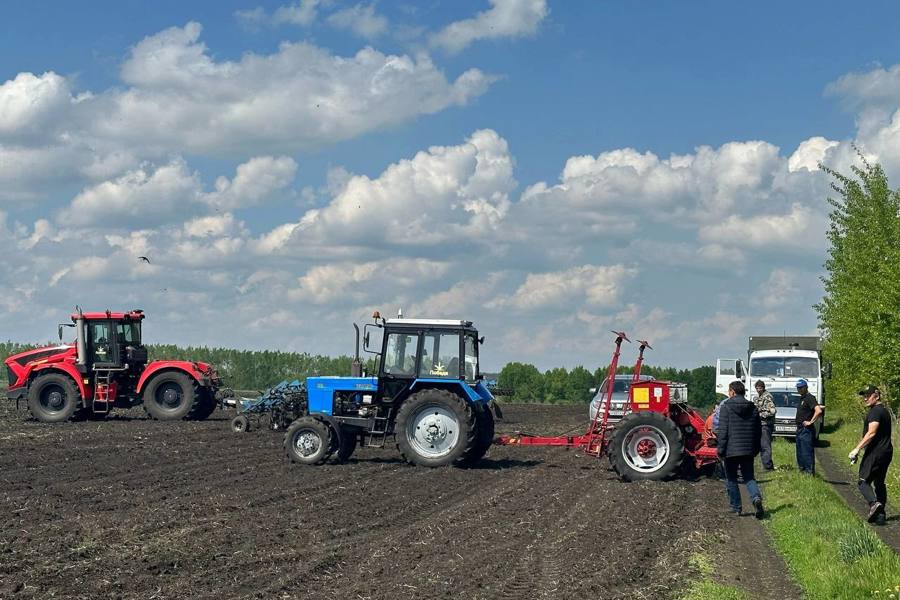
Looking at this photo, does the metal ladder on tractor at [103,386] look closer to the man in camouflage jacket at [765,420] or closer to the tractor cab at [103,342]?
the tractor cab at [103,342]

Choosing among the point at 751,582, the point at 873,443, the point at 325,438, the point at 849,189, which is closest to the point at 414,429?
the point at 325,438

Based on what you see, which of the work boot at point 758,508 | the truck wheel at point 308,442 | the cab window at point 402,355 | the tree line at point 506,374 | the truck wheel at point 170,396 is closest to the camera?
the work boot at point 758,508

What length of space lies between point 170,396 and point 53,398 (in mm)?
2946

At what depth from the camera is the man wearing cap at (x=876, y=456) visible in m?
13.7

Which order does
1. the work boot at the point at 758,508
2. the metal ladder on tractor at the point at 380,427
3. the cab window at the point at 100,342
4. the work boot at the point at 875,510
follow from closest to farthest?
the work boot at the point at 875,510, the work boot at the point at 758,508, the metal ladder on tractor at the point at 380,427, the cab window at the point at 100,342

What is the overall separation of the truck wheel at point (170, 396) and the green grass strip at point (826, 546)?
16.7 m

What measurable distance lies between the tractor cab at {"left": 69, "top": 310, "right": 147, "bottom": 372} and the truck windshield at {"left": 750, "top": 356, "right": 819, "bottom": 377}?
1687 cm

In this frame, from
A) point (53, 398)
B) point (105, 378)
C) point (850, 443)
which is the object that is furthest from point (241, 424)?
point (850, 443)

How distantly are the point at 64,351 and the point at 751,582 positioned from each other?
23.0 m

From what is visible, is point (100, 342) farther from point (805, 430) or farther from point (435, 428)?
point (805, 430)

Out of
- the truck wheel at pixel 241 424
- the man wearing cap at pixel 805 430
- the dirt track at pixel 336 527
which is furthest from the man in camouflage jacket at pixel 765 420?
the truck wheel at pixel 241 424

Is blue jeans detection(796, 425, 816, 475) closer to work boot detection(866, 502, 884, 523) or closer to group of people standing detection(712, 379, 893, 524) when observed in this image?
group of people standing detection(712, 379, 893, 524)

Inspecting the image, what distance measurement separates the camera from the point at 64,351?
29.1 metres

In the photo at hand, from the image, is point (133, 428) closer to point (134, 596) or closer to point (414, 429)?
point (414, 429)
